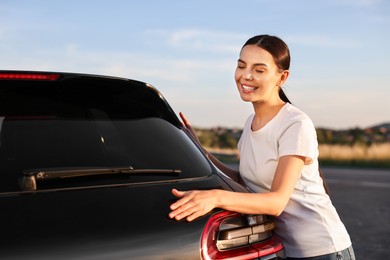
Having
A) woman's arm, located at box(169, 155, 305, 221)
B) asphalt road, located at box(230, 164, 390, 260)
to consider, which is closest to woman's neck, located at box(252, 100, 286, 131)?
woman's arm, located at box(169, 155, 305, 221)

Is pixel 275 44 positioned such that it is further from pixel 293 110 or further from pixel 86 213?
pixel 86 213

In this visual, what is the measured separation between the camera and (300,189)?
3.06 metres

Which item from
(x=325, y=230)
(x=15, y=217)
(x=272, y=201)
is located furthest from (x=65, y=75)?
(x=325, y=230)

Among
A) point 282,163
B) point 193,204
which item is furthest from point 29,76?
point 282,163

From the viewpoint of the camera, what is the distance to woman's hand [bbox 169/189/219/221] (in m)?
2.32

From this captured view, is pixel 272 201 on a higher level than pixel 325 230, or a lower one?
higher

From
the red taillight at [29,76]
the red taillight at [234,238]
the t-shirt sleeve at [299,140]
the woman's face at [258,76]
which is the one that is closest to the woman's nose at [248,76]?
the woman's face at [258,76]

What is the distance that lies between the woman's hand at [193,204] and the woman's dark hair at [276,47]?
1.01 metres

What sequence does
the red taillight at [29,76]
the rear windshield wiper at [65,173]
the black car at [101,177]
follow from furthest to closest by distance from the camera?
the red taillight at [29,76] < the rear windshield wiper at [65,173] < the black car at [101,177]

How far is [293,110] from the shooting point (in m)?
3.14

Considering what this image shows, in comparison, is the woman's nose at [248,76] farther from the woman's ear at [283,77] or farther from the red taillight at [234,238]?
the red taillight at [234,238]

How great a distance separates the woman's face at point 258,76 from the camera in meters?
3.20

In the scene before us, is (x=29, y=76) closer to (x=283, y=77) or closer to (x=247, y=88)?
(x=247, y=88)

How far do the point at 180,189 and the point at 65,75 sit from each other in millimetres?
845
